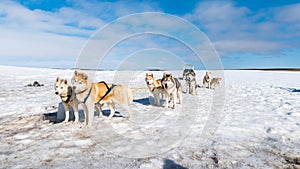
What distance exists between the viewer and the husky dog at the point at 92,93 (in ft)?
18.3

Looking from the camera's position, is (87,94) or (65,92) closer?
(87,94)

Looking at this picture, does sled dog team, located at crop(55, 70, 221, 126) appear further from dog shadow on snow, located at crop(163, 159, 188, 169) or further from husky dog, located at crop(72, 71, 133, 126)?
dog shadow on snow, located at crop(163, 159, 188, 169)

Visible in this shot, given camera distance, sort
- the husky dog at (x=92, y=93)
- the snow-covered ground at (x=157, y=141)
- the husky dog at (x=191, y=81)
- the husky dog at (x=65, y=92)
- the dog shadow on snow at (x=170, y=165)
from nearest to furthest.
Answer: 1. the dog shadow on snow at (x=170, y=165)
2. the snow-covered ground at (x=157, y=141)
3. the husky dog at (x=92, y=93)
4. the husky dog at (x=65, y=92)
5. the husky dog at (x=191, y=81)

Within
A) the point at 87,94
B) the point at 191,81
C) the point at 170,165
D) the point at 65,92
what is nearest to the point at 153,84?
the point at 87,94

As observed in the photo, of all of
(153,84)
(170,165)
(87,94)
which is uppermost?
(153,84)

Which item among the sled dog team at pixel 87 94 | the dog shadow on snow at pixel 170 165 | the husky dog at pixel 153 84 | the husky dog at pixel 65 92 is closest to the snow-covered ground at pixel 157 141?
the dog shadow on snow at pixel 170 165

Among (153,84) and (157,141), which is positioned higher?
(153,84)

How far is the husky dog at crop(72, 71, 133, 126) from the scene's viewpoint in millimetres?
5582

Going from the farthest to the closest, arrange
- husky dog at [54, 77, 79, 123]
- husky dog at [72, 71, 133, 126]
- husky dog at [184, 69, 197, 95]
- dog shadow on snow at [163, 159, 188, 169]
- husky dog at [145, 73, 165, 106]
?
husky dog at [184, 69, 197, 95] < husky dog at [145, 73, 165, 106] < husky dog at [54, 77, 79, 123] < husky dog at [72, 71, 133, 126] < dog shadow on snow at [163, 159, 188, 169]

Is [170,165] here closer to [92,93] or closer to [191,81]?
[92,93]

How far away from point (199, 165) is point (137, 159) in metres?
1.06

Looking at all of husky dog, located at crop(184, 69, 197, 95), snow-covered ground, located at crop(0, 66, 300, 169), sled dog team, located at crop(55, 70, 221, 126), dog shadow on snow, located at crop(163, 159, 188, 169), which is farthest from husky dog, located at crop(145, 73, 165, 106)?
dog shadow on snow, located at crop(163, 159, 188, 169)

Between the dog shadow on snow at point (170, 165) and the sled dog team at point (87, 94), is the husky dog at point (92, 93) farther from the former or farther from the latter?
the dog shadow on snow at point (170, 165)

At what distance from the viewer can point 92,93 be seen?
5.88m
